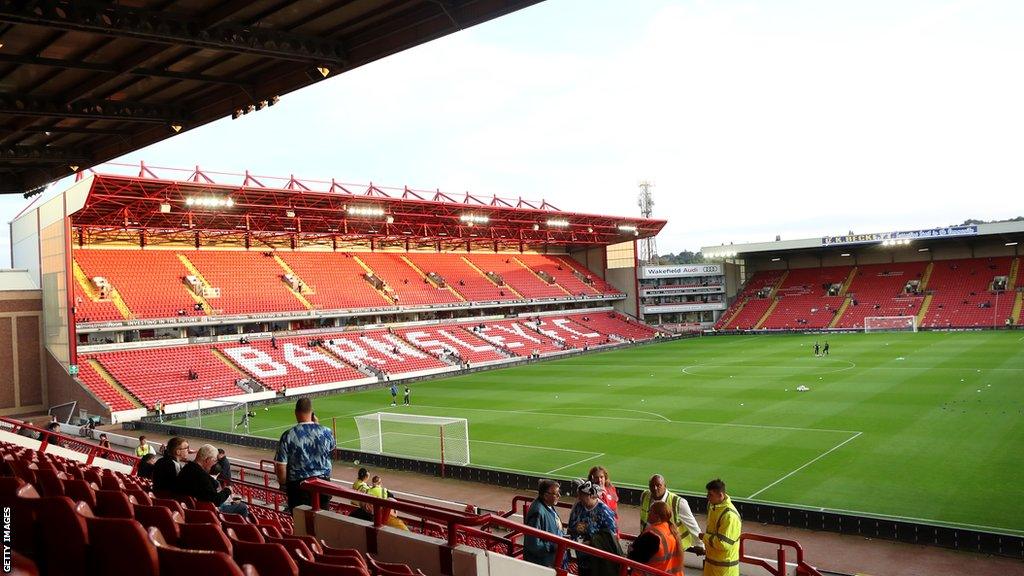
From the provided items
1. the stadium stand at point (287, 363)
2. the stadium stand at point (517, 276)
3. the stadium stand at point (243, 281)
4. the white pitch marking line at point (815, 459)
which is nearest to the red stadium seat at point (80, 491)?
the white pitch marking line at point (815, 459)

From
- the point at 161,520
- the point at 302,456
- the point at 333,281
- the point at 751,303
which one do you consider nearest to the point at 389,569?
the point at 161,520

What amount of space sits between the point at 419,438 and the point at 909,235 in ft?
175

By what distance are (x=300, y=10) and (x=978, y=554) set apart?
564 inches

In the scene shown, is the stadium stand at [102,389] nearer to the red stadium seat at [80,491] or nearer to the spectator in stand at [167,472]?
the spectator in stand at [167,472]

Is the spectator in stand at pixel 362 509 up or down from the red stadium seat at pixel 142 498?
down

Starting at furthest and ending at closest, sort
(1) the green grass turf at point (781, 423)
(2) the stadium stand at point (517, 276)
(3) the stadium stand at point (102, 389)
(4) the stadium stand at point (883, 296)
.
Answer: (2) the stadium stand at point (517, 276), (4) the stadium stand at point (883, 296), (3) the stadium stand at point (102, 389), (1) the green grass turf at point (781, 423)

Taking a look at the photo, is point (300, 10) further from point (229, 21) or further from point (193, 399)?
point (193, 399)

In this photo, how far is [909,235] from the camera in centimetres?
6044

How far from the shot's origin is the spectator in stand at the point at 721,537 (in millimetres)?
6688

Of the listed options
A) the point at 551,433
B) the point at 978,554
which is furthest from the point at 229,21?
the point at 551,433

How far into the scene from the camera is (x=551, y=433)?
25391 millimetres

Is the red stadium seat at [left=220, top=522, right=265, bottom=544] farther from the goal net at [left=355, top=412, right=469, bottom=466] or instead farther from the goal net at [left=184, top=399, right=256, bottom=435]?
the goal net at [left=184, top=399, right=256, bottom=435]

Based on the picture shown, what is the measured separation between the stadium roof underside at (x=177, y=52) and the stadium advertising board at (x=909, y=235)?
6228 centimetres

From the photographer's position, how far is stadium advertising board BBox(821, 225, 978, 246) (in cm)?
5859
